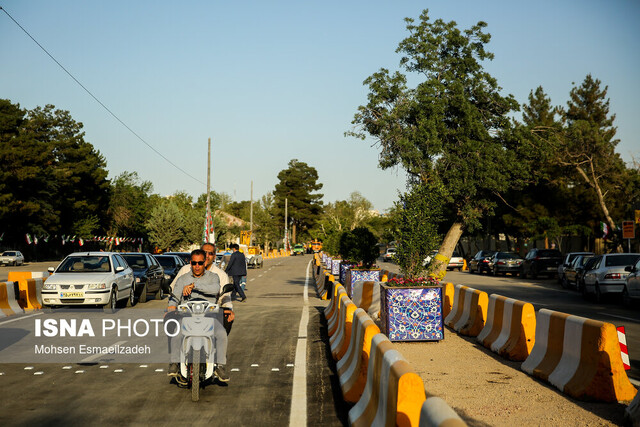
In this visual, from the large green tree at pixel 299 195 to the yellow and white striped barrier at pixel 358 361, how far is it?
131 metres

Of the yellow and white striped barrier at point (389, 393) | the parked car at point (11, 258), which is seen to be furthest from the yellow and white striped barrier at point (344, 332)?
the parked car at point (11, 258)

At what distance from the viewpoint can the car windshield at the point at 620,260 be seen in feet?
69.8

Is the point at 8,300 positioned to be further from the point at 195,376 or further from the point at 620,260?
the point at 620,260

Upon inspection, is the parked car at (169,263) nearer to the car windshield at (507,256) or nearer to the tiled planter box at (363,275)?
the tiled planter box at (363,275)

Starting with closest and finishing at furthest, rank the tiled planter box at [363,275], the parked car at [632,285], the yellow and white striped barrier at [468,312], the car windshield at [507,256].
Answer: the yellow and white striped barrier at [468,312] → the parked car at [632,285] → the tiled planter box at [363,275] → the car windshield at [507,256]

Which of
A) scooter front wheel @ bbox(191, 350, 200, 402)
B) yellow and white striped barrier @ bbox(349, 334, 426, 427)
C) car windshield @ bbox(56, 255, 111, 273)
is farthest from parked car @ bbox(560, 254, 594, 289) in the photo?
yellow and white striped barrier @ bbox(349, 334, 426, 427)

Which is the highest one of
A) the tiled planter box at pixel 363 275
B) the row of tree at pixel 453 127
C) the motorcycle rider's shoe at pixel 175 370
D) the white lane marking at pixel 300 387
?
the row of tree at pixel 453 127

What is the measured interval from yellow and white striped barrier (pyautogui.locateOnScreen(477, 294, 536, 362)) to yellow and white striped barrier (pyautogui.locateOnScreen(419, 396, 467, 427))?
262 inches

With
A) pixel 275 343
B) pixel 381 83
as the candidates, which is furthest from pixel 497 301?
pixel 381 83

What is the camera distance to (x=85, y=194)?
84000 millimetres

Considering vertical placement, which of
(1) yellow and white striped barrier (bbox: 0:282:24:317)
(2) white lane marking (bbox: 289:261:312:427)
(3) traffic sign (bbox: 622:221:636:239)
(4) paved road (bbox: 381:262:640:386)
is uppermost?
(3) traffic sign (bbox: 622:221:636:239)

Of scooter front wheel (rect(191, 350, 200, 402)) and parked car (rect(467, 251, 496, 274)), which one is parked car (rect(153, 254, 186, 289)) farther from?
parked car (rect(467, 251, 496, 274))

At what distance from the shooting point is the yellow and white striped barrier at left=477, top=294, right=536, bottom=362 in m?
10.0

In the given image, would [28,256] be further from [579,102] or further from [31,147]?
[579,102]
